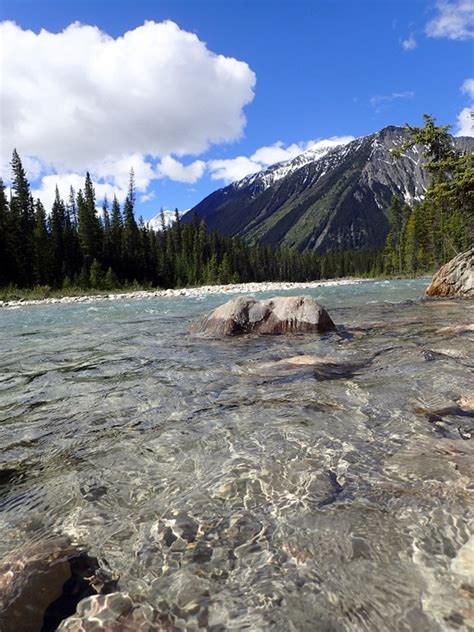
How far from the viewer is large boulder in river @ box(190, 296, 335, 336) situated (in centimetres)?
1217

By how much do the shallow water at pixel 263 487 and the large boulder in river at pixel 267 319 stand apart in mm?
4367

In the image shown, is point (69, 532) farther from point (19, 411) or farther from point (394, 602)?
point (19, 411)

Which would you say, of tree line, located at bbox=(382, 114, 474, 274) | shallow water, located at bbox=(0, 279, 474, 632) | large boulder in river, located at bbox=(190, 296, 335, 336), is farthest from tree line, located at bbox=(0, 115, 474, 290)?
shallow water, located at bbox=(0, 279, 474, 632)

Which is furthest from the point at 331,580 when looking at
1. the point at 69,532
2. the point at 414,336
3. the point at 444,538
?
the point at 414,336

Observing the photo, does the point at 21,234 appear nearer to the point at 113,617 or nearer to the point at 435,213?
the point at 113,617

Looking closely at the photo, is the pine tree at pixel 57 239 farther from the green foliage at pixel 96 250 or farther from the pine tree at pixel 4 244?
the pine tree at pixel 4 244

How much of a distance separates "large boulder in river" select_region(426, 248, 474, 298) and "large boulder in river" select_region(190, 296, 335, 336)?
49.6 feet

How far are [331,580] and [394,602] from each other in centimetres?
38

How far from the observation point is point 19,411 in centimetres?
606

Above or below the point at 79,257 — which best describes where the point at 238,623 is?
below

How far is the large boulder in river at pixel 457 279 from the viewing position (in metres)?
23.7

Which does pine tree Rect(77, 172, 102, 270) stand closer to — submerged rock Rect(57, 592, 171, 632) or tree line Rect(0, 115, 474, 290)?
tree line Rect(0, 115, 474, 290)

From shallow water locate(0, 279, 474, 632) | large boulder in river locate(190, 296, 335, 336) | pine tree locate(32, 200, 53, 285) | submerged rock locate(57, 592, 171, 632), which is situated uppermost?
pine tree locate(32, 200, 53, 285)

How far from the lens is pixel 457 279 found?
24453mm
